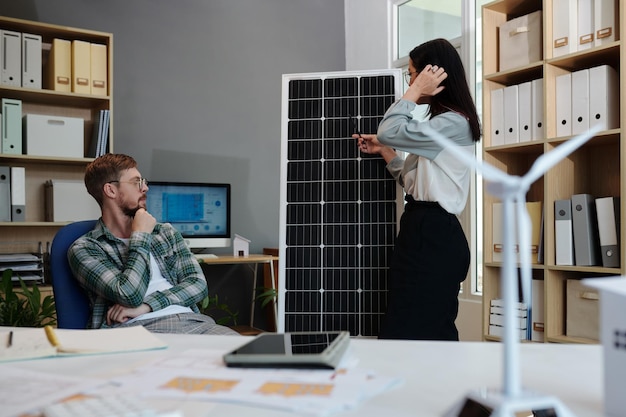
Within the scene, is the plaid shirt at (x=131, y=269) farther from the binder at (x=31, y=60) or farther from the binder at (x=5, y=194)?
the binder at (x=31, y=60)

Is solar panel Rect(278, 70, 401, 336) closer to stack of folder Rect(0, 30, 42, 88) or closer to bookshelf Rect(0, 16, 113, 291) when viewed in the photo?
bookshelf Rect(0, 16, 113, 291)

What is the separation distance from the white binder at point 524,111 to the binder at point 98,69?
2.50 metres

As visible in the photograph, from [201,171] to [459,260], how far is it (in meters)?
2.74

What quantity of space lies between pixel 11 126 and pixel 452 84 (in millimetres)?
2625

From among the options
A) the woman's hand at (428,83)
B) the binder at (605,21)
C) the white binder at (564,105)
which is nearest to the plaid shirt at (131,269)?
the woman's hand at (428,83)

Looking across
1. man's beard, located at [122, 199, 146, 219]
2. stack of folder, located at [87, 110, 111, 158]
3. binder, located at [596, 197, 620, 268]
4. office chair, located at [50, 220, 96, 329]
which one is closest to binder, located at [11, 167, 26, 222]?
stack of folder, located at [87, 110, 111, 158]

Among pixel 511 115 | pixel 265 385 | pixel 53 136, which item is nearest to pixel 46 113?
pixel 53 136

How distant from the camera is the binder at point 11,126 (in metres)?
3.54

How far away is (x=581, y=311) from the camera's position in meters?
2.74

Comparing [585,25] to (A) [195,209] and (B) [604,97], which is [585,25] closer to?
(B) [604,97]

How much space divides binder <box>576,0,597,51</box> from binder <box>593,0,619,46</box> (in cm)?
2

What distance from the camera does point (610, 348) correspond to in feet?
2.29

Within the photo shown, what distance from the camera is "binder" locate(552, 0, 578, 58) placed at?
272 cm

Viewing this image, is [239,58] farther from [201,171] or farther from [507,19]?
[507,19]
